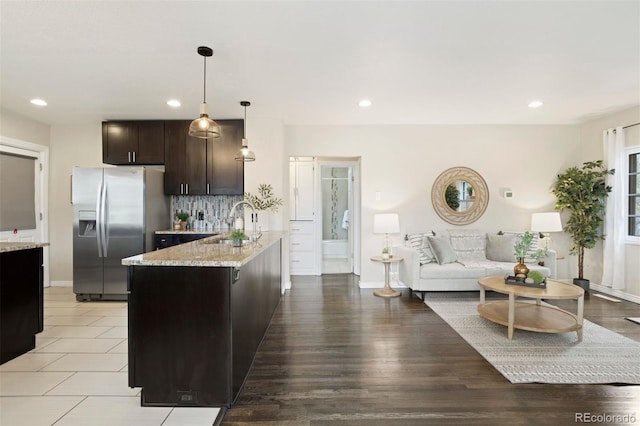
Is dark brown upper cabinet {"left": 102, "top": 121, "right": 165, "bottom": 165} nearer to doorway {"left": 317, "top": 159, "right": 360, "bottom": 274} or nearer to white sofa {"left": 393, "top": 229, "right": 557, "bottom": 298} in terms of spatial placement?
doorway {"left": 317, "top": 159, "right": 360, "bottom": 274}

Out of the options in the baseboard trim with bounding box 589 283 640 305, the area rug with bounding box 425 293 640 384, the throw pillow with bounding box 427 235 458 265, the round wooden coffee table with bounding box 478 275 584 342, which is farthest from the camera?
A: the throw pillow with bounding box 427 235 458 265

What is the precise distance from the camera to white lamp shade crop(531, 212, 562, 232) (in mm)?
4684

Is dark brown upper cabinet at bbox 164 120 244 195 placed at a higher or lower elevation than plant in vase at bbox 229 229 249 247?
higher

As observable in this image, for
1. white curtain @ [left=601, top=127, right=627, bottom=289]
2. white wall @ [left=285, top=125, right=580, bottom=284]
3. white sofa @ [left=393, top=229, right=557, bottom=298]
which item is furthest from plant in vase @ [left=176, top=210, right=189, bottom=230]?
white curtain @ [left=601, top=127, right=627, bottom=289]

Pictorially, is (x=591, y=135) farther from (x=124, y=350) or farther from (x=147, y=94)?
(x=124, y=350)

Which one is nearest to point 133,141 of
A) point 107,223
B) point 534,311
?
point 107,223

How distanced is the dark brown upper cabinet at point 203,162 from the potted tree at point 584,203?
507cm

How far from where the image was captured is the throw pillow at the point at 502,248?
4.68 meters

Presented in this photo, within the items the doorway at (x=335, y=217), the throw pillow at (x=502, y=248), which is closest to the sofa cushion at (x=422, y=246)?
the throw pillow at (x=502, y=248)

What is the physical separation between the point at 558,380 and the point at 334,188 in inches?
225

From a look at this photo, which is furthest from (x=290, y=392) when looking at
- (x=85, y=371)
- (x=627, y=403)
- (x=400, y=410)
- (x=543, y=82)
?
(x=543, y=82)

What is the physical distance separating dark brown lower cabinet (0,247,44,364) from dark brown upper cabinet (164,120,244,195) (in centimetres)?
214

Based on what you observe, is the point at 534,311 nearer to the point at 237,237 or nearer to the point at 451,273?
the point at 451,273

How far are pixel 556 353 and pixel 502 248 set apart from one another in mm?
2236
